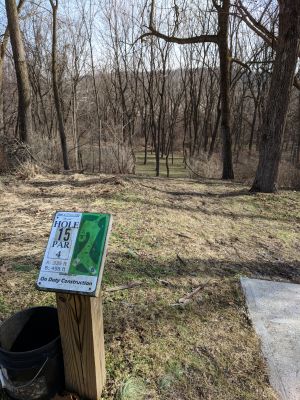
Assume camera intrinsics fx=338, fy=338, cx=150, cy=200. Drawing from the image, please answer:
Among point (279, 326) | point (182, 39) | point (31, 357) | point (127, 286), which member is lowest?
point (279, 326)

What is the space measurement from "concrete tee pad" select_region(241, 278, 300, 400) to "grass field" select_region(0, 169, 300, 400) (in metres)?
0.07

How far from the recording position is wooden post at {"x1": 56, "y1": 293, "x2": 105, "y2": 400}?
1609mm

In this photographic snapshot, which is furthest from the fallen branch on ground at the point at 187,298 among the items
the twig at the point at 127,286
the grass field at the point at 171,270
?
the twig at the point at 127,286

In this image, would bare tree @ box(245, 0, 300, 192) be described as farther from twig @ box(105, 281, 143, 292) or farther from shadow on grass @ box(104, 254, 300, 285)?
twig @ box(105, 281, 143, 292)

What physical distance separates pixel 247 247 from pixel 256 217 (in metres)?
1.24

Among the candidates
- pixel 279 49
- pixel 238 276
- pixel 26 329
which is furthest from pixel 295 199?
pixel 26 329

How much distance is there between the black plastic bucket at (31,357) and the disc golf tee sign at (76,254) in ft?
1.14

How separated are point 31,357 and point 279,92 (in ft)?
18.4

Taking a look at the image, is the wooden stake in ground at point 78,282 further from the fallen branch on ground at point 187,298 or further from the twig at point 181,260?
the twig at point 181,260

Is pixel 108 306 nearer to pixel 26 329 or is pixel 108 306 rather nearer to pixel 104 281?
pixel 104 281

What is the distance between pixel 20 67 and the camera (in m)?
7.18

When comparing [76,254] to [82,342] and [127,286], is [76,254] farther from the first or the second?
[127,286]

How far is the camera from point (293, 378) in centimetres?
202

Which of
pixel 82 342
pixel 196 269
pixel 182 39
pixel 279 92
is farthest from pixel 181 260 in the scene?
pixel 182 39
